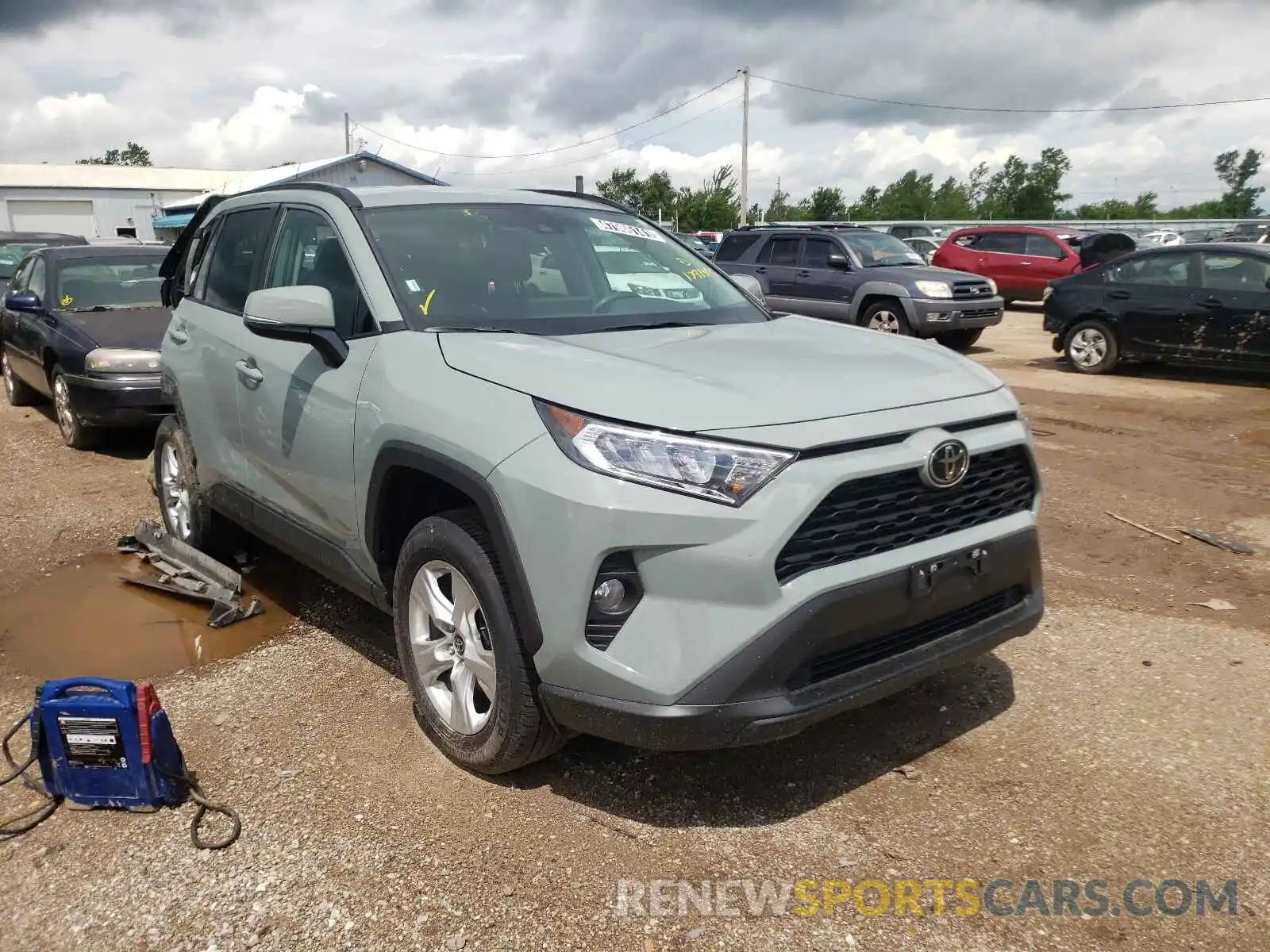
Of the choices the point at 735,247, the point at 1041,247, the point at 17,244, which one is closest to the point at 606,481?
the point at 735,247

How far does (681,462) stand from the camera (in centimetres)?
244

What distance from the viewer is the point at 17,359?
29.9 feet

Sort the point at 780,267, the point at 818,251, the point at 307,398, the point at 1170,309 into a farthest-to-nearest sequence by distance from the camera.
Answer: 1. the point at 780,267
2. the point at 818,251
3. the point at 1170,309
4. the point at 307,398

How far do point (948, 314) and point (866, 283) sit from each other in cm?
115

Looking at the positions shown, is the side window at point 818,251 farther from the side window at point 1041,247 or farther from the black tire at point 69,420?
the black tire at point 69,420

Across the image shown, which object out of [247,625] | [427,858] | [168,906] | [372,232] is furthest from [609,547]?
[247,625]

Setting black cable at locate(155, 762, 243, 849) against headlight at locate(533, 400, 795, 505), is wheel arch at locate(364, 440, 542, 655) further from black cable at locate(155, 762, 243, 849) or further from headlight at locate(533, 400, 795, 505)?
black cable at locate(155, 762, 243, 849)

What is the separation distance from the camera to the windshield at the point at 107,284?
8.20 meters

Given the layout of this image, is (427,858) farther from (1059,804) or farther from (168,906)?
(1059,804)

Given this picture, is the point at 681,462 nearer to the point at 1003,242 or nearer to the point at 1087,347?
the point at 1087,347

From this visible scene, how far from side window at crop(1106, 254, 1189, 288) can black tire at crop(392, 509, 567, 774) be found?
1037 centimetres

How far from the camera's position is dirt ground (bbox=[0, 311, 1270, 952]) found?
243 centimetres

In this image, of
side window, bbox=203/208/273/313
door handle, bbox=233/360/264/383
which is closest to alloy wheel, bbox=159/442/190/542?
side window, bbox=203/208/273/313

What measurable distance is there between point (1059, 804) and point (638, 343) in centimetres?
195
